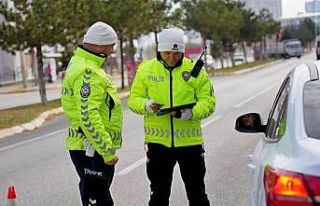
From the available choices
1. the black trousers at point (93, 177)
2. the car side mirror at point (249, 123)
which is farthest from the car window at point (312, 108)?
the black trousers at point (93, 177)

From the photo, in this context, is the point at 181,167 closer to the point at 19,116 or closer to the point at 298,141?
the point at 298,141

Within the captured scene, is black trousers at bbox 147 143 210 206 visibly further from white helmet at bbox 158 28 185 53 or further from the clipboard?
white helmet at bbox 158 28 185 53

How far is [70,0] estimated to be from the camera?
24266mm

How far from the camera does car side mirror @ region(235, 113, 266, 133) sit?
4.50m

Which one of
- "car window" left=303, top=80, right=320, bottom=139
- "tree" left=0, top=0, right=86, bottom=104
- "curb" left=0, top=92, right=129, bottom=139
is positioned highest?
"tree" left=0, top=0, right=86, bottom=104

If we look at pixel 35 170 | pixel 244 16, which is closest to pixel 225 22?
pixel 244 16

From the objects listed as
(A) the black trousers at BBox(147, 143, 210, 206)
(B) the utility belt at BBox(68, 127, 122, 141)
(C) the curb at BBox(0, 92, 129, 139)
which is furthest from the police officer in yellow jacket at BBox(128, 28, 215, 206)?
(C) the curb at BBox(0, 92, 129, 139)

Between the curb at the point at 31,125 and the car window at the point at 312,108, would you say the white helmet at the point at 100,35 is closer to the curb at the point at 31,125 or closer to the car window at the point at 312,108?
the car window at the point at 312,108

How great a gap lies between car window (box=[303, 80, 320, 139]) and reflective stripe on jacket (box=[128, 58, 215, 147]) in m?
1.50

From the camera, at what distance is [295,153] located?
119 inches

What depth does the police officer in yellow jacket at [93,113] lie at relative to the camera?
186 inches

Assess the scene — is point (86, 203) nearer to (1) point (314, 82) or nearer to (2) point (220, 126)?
(1) point (314, 82)

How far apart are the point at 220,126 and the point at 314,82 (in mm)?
10872

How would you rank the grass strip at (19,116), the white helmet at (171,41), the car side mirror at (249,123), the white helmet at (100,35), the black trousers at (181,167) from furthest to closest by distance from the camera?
1. the grass strip at (19,116)
2. the black trousers at (181,167)
3. the white helmet at (171,41)
4. the white helmet at (100,35)
5. the car side mirror at (249,123)
